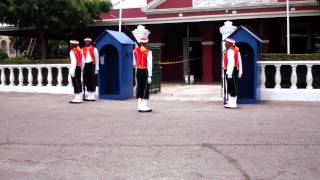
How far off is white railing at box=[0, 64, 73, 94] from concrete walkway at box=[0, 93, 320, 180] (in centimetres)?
383

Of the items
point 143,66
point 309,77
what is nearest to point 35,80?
point 143,66

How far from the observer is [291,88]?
13445 millimetres

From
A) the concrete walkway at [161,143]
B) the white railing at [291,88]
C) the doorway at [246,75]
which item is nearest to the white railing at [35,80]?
the concrete walkway at [161,143]

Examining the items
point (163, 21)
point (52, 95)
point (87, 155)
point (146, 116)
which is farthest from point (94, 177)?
point (163, 21)

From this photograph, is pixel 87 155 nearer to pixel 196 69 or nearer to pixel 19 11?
pixel 19 11

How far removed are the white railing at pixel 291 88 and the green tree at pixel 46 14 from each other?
1172cm

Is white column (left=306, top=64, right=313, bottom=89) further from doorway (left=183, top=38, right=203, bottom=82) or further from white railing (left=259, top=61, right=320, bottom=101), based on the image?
doorway (left=183, top=38, right=203, bottom=82)

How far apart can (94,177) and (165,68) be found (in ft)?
65.2

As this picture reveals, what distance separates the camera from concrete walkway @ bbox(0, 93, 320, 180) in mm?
5961

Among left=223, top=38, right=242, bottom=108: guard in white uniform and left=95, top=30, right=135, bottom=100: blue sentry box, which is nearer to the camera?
left=223, top=38, right=242, bottom=108: guard in white uniform

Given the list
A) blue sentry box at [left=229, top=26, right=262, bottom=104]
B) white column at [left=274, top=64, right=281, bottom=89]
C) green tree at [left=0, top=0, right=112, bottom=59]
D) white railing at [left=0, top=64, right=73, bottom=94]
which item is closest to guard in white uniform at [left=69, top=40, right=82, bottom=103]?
white railing at [left=0, top=64, right=73, bottom=94]

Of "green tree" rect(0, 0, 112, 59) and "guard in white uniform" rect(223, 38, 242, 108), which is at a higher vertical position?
"green tree" rect(0, 0, 112, 59)

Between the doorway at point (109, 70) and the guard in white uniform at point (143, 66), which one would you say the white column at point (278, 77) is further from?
the doorway at point (109, 70)

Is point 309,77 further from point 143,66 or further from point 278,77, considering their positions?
point 143,66
